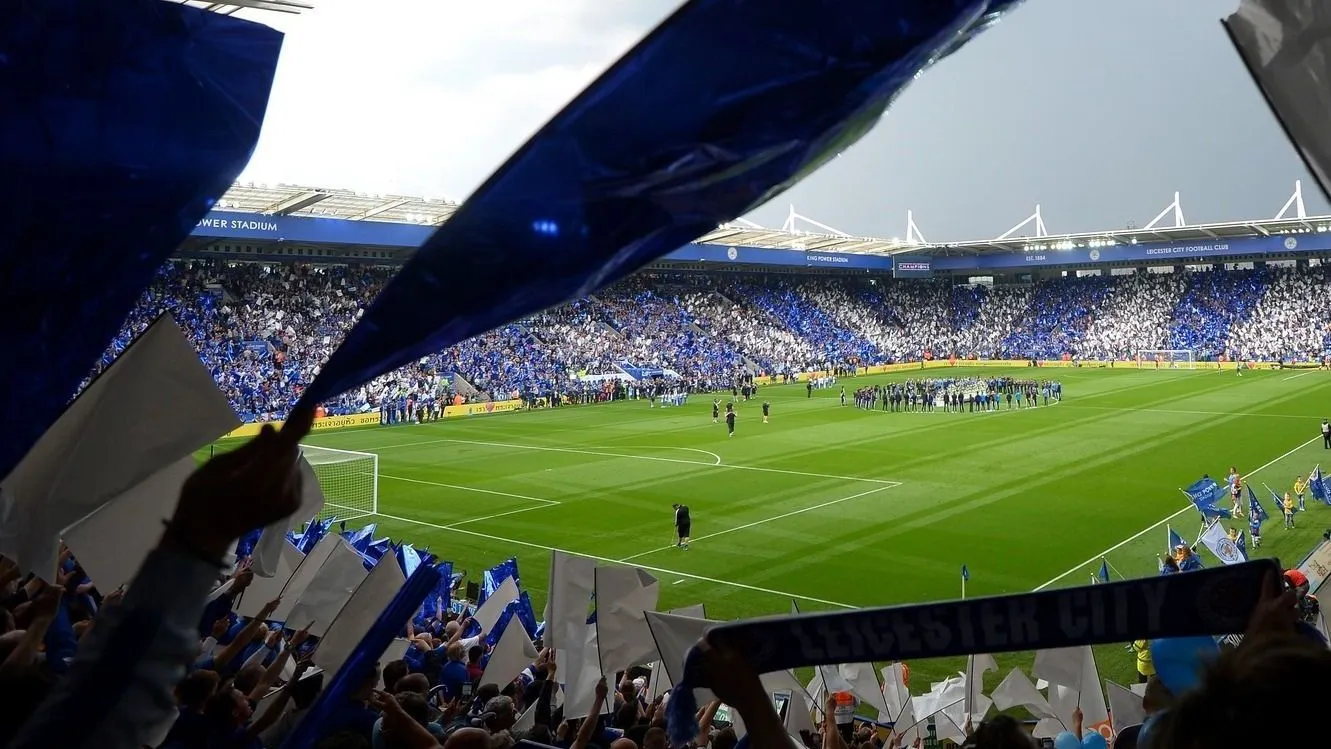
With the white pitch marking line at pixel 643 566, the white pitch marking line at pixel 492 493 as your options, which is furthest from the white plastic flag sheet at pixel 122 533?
the white pitch marking line at pixel 492 493

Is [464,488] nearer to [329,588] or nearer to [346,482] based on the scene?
[346,482]

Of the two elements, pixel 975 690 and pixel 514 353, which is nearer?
pixel 975 690

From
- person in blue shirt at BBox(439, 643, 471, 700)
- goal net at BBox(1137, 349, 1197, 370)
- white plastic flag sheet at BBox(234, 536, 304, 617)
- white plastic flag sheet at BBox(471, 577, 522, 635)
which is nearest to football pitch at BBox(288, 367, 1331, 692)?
white plastic flag sheet at BBox(471, 577, 522, 635)

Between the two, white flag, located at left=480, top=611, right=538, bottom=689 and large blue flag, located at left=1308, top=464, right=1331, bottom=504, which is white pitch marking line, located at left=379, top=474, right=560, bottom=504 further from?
large blue flag, located at left=1308, top=464, right=1331, bottom=504

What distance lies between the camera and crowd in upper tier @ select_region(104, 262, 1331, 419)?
4459 centimetres

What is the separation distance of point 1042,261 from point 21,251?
250ft

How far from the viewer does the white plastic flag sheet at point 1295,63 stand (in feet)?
6.89

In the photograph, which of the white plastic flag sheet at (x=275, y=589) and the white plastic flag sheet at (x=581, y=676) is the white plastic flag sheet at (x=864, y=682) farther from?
the white plastic flag sheet at (x=275, y=589)

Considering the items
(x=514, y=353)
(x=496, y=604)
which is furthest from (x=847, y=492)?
(x=514, y=353)

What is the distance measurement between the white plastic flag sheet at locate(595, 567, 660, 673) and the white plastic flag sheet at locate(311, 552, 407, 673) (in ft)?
4.45

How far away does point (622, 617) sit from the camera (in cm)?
635

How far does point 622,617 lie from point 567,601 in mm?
811

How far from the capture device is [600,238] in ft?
7.66

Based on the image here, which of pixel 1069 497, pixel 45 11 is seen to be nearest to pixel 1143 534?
pixel 1069 497
